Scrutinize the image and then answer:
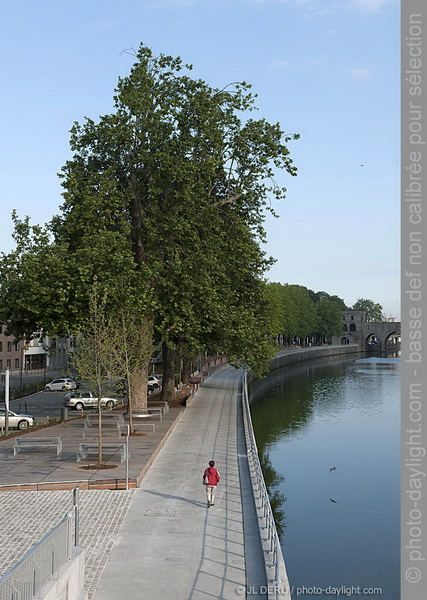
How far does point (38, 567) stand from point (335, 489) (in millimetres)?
23002

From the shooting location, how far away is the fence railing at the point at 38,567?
9312 mm

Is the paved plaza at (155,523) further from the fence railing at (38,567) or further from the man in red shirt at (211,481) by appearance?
the fence railing at (38,567)

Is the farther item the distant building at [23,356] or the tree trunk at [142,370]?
the distant building at [23,356]

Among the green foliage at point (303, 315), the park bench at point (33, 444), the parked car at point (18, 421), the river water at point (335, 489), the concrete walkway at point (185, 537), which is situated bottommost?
the river water at point (335, 489)

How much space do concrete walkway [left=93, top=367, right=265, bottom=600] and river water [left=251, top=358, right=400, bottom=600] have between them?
2.91 m

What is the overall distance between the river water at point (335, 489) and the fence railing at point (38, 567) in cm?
945

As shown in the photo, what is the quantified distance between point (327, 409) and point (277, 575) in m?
54.2

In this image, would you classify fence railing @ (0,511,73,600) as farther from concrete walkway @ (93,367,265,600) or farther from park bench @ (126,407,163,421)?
park bench @ (126,407,163,421)

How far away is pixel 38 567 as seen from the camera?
34.5 ft

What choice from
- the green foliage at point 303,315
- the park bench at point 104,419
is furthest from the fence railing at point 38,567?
the green foliage at point 303,315

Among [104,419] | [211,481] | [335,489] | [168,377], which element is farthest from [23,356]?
[211,481]

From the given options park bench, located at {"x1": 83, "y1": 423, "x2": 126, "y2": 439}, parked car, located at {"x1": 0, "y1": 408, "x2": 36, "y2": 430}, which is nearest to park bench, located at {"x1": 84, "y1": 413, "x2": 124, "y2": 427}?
park bench, located at {"x1": 83, "y1": 423, "x2": 126, "y2": 439}

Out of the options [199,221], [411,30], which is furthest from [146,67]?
[411,30]

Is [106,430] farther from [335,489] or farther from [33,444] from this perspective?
[335,489]
